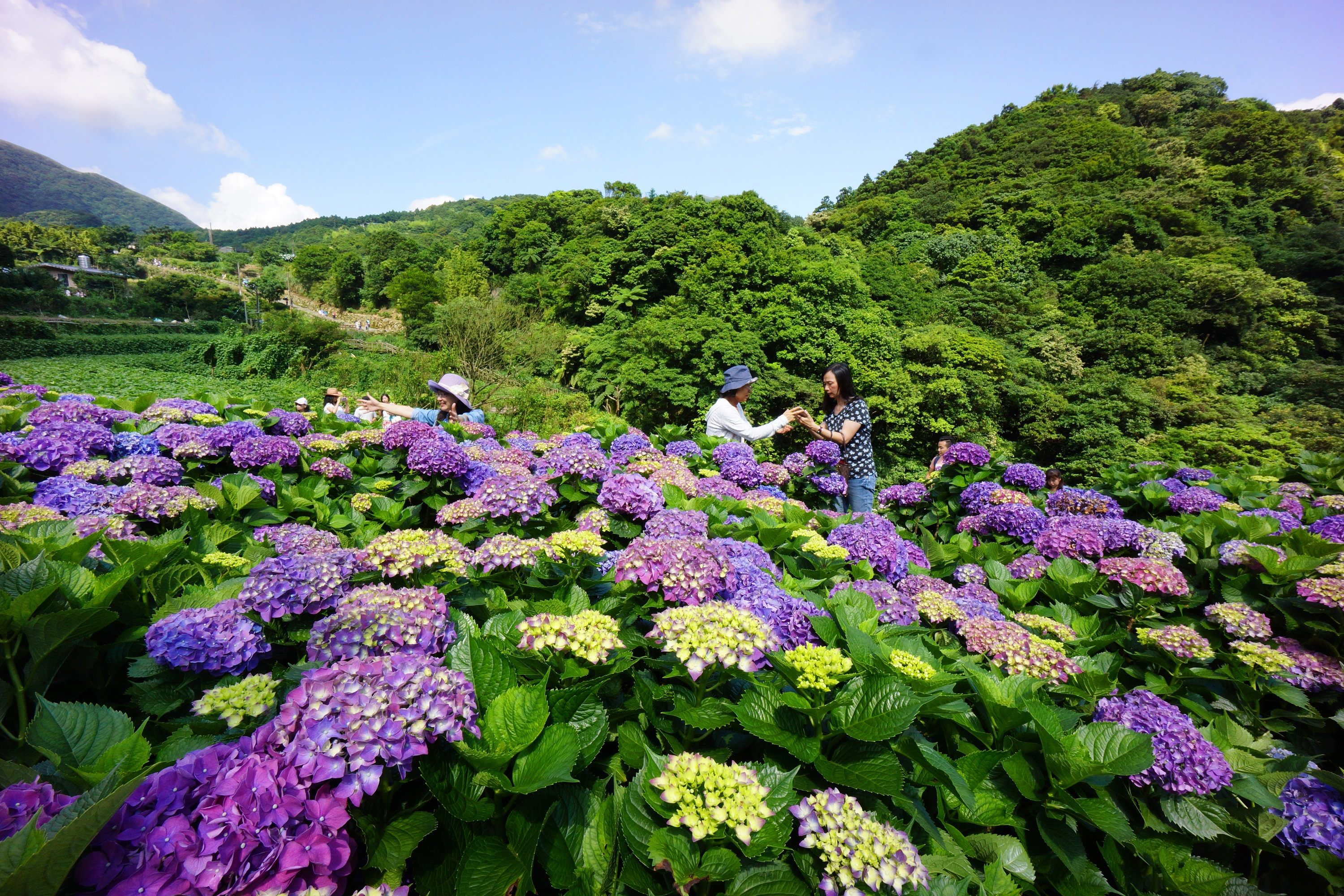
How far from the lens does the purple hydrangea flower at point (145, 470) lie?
233cm

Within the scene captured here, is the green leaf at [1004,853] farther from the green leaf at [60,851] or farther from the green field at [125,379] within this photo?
the green field at [125,379]

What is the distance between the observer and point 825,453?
454 cm

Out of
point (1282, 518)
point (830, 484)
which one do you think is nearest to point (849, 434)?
point (830, 484)

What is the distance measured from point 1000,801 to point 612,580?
4.07ft

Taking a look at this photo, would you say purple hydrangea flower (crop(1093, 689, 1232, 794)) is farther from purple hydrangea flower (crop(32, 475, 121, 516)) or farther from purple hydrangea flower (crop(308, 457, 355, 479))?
purple hydrangea flower (crop(32, 475, 121, 516))

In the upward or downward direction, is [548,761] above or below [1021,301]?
below

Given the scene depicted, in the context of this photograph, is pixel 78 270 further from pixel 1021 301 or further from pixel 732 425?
pixel 1021 301

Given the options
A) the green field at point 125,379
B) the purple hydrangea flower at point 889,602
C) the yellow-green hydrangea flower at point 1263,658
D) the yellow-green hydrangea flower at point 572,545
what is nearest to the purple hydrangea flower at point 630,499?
the yellow-green hydrangea flower at point 572,545

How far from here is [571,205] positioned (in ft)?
194

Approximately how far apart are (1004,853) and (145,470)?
11.2 ft

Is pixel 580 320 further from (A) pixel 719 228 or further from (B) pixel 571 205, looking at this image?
(B) pixel 571 205

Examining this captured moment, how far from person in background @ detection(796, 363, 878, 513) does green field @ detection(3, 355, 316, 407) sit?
774 inches

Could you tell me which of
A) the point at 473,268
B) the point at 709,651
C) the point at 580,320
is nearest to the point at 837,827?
the point at 709,651

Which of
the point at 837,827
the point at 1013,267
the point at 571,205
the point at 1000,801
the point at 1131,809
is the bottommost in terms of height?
the point at 1131,809
